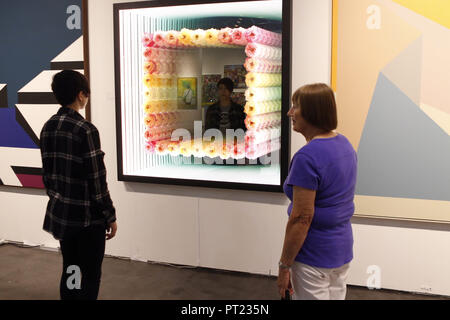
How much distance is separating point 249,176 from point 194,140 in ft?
1.95

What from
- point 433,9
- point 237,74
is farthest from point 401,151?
point 237,74

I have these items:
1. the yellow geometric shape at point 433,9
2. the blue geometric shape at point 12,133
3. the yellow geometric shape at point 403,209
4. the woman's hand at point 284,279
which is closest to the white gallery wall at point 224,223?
the yellow geometric shape at point 403,209

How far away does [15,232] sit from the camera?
4680 mm

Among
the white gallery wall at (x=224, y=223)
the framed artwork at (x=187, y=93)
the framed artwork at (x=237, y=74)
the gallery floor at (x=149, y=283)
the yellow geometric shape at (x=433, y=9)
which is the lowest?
the gallery floor at (x=149, y=283)

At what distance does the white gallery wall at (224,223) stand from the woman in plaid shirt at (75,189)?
1.49 m

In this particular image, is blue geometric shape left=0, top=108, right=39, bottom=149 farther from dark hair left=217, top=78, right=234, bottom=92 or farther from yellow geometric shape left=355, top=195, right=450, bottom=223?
yellow geometric shape left=355, top=195, right=450, bottom=223

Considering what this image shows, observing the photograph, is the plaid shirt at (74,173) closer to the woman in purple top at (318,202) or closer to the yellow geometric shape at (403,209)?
the woman in purple top at (318,202)

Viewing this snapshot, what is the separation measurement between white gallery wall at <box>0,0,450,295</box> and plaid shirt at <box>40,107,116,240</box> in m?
1.53

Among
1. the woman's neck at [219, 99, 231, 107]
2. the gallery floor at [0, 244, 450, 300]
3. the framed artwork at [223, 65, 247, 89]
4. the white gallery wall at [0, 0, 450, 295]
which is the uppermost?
the framed artwork at [223, 65, 247, 89]

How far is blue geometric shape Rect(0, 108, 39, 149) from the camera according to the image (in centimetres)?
457

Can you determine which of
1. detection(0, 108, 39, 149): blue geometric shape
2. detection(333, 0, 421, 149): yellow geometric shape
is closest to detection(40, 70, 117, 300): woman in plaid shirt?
detection(333, 0, 421, 149): yellow geometric shape

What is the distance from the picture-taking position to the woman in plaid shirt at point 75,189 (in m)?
2.41
